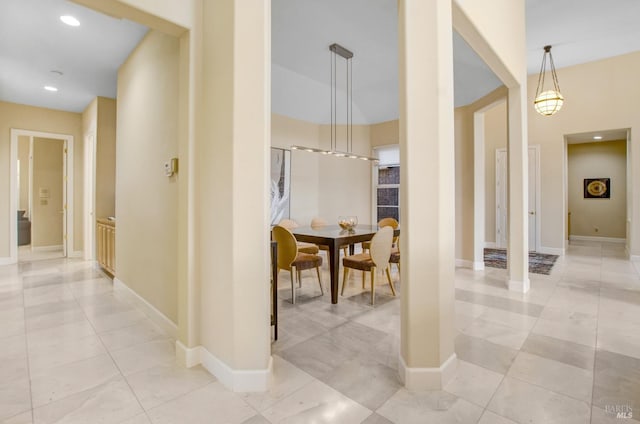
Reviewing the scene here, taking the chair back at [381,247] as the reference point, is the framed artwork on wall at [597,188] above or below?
above

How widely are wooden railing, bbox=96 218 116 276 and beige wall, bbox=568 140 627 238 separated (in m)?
10.7

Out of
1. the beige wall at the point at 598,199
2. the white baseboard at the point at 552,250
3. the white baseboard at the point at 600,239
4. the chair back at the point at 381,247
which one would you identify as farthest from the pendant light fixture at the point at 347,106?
the white baseboard at the point at 600,239

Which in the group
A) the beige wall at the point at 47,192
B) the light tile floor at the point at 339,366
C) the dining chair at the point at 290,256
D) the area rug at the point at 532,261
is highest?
the beige wall at the point at 47,192

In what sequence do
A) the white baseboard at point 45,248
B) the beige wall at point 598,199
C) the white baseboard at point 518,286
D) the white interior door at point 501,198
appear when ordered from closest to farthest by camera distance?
1. the white baseboard at point 518,286
2. the white baseboard at point 45,248
3. the white interior door at point 501,198
4. the beige wall at point 598,199

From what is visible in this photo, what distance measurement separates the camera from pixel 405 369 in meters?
1.83

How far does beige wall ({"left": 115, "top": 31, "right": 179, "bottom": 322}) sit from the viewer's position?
2580 mm

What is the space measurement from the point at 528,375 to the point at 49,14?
4.96 metres

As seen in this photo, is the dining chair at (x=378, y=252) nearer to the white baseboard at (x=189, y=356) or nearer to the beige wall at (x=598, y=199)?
the white baseboard at (x=189, y=356)

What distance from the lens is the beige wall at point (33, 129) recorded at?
5293 mm

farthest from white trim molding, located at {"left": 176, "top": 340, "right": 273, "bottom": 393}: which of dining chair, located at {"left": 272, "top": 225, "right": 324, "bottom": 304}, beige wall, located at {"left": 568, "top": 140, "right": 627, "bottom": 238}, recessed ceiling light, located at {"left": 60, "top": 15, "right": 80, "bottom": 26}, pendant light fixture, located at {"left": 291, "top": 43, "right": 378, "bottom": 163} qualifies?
beige wall, located at {"left": 568, "top": 140, "right": 627, "bottom": 238}

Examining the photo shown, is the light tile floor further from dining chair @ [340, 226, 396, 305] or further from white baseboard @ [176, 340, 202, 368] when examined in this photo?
dining chair @ [340, 226, 396, 305]

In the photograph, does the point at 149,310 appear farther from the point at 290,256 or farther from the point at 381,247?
the point at 381,247

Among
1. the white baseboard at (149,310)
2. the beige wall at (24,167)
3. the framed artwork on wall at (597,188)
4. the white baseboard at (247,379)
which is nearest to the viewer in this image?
the white baseboard at (247,379)

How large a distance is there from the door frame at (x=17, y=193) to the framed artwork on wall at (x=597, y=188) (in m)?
12.3
